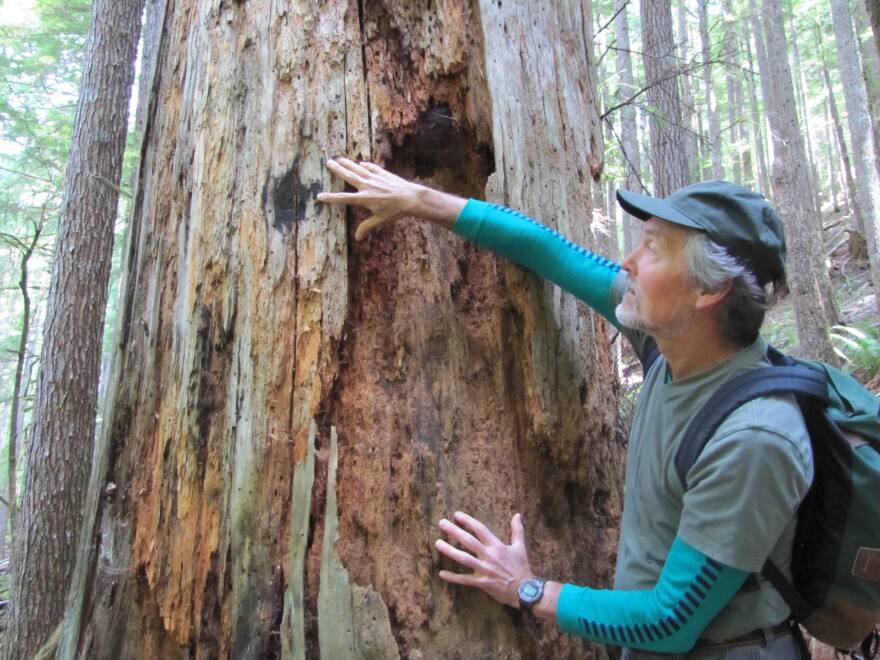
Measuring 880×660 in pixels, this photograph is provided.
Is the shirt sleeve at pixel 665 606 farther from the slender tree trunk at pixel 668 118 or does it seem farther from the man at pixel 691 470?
the slender tree trunk at pixel 668 118

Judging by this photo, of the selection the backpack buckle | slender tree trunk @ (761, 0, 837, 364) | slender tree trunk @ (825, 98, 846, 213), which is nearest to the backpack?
the backpack buckle

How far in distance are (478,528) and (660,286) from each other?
1.02 metres

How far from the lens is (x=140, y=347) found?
260 cm

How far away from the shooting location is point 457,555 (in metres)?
2.09

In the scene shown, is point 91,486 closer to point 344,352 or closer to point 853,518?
point 344,352

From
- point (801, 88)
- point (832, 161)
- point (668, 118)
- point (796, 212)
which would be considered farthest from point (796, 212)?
point (801, 88)

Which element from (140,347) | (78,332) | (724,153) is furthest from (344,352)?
(724,153)

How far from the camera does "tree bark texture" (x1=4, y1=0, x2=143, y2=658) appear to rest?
5.60 metres

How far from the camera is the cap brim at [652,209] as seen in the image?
188cm

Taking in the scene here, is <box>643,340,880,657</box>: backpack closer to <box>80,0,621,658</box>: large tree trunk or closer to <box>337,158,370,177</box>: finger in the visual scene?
<box>80,0,621,658</box>: large tree trunk

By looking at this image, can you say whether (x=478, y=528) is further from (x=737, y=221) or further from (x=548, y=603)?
(x=737, y=221)

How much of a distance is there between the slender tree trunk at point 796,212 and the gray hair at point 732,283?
10498 millimetres

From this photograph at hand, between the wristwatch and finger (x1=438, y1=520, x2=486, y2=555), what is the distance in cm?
19

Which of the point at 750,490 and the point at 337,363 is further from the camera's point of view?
the point at 337,363
